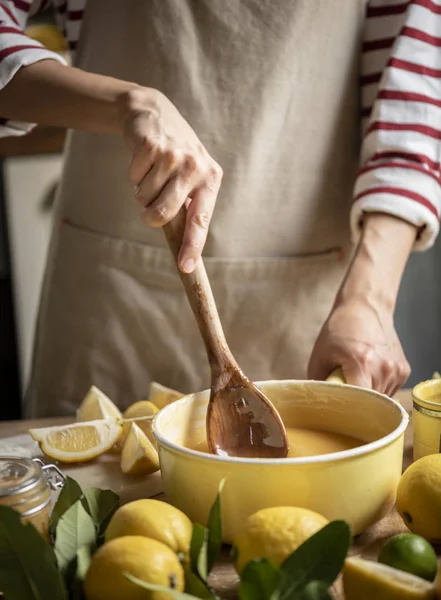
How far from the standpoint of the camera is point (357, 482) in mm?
609

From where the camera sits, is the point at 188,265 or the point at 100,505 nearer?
the point at 100,505

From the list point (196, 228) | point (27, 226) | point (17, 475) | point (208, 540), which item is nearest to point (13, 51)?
point (196, 228)

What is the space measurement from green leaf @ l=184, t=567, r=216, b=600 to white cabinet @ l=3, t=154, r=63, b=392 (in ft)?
5.29

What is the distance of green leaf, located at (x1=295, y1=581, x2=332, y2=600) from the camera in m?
0.44

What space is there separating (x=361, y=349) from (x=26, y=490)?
1.59 ft

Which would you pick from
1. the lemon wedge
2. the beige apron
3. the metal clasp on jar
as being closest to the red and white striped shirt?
A: the beige apron

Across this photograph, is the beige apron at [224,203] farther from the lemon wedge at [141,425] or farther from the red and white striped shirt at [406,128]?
the lemon wedge at [141,425]

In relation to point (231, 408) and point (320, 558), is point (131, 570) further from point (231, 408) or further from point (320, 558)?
point (231, 408)

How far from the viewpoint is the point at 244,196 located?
115 cm

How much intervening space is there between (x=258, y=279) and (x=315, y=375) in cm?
27

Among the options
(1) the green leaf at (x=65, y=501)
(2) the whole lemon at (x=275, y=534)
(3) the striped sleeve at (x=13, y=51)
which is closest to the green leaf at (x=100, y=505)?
(1) the green leaf at (x=65, y=501)

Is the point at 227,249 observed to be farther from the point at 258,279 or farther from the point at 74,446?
the point at 74,446

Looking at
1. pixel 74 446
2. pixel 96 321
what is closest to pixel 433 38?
pixel 96 321

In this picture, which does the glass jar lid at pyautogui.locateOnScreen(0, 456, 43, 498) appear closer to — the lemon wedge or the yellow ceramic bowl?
the yellow ceramic bowl
